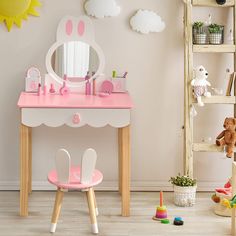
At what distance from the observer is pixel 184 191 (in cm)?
407

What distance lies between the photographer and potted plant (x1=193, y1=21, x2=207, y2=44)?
13.8ft

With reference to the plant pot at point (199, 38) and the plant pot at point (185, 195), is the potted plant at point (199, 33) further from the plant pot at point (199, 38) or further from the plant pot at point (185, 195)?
the plant pot at point (185, 195)

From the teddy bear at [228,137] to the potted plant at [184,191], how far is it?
1.07 ft

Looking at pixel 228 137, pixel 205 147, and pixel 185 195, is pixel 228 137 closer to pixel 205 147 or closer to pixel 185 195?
pixel 205 147

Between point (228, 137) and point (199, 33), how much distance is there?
76 centimetres

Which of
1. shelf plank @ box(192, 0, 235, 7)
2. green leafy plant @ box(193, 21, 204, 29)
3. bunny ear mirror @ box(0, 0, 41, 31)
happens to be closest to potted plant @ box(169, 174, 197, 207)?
green leafy plant @ box(193, 21, 204, 29)

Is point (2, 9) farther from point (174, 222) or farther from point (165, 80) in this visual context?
point (174, 222)

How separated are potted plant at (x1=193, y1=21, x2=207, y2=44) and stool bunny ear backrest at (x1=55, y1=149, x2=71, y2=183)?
4.54 feet

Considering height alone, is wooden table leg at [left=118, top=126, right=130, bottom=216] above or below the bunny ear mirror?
below

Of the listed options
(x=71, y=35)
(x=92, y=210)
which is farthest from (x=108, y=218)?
(x=71, y=35)

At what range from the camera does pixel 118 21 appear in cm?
433

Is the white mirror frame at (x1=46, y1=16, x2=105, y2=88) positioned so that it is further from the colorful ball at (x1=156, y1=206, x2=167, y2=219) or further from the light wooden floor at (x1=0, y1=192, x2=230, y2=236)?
the colorful ball at (x1=156, y1=206, x2=167, y2=219)

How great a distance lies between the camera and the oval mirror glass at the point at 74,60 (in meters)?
4.32

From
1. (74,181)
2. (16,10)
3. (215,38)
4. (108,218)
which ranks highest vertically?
(16,10)
